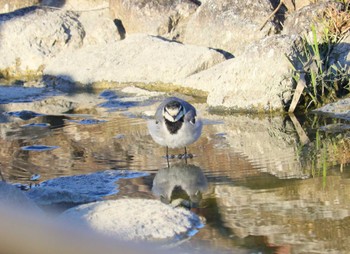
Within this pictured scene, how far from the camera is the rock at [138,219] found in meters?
3.80

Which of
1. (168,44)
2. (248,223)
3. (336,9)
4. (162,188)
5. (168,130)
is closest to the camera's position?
(248,223)

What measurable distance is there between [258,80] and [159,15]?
4570mm

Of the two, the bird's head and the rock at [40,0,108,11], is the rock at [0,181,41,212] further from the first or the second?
the rock at [40,0,108,11]

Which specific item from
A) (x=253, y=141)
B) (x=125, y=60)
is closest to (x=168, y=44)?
(x=125, y=60)

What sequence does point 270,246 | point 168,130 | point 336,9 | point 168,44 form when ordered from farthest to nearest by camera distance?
point 168,44, point 336,9, point 168,130, point 270,246

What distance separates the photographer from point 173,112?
600 cm

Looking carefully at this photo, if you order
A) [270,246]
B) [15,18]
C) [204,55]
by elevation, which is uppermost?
[15,18]

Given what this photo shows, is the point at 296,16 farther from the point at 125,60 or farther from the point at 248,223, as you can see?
the point at 248,223

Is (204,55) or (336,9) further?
(204,55)

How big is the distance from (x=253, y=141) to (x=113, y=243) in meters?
6.29

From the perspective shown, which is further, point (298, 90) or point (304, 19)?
point (304, 19)

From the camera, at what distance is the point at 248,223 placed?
13.7 ft

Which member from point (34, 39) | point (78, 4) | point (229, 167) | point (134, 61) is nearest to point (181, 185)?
point (229, 167)

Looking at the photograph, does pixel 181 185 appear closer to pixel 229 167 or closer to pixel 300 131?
pixel 229 167
